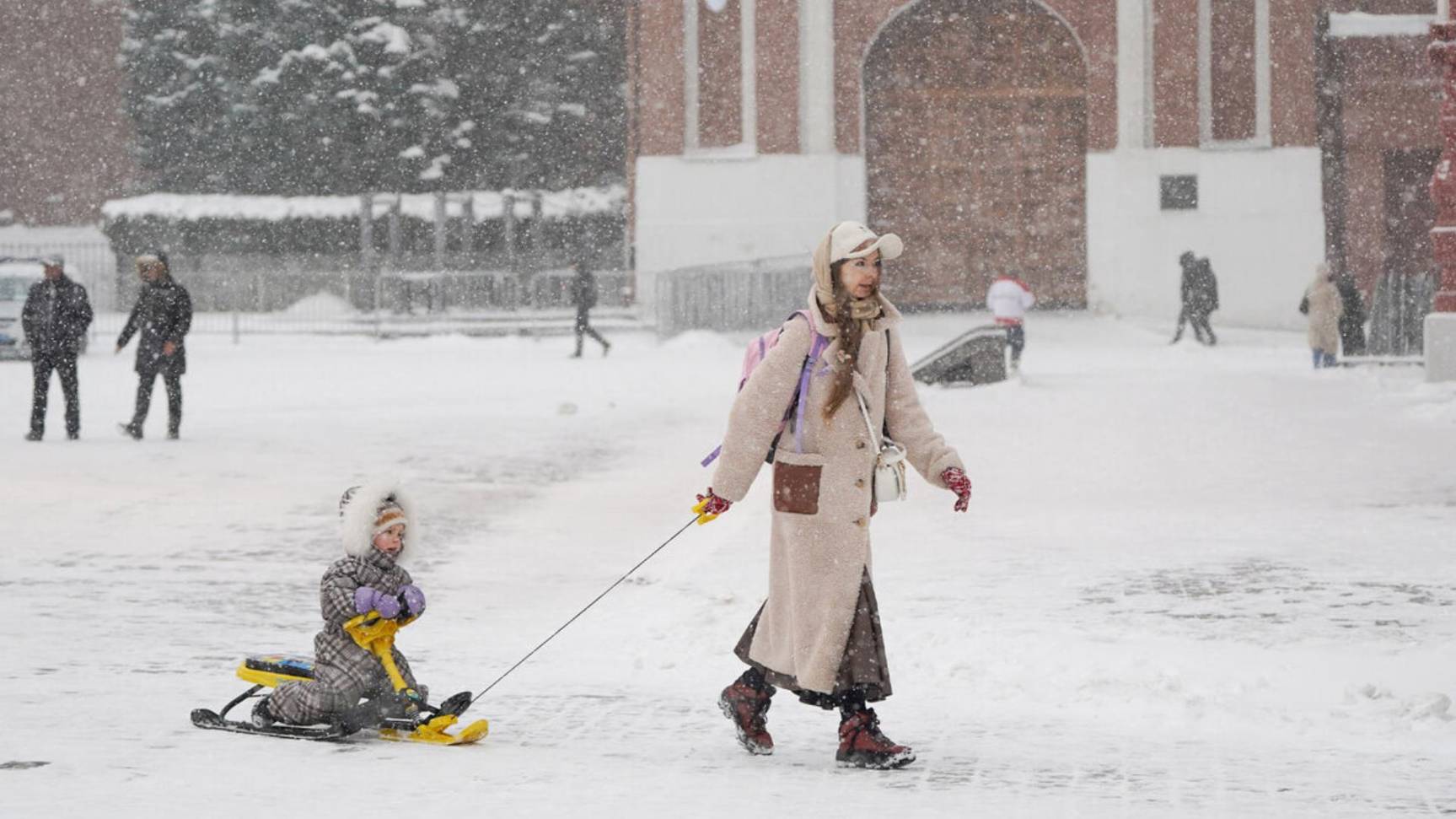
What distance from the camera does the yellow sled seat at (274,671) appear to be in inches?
→ 289

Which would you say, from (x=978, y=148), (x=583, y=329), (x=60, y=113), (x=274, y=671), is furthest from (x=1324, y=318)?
(x=60, y=113)

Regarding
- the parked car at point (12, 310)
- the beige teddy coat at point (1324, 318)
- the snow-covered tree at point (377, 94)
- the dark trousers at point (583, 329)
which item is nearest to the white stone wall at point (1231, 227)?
the dark trousers at point (583, 329)

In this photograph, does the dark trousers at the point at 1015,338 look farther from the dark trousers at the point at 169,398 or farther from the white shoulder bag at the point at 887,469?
the white shoulder bag at the point at 887,469

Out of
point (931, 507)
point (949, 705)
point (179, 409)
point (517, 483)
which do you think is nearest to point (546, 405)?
point (179, 409)

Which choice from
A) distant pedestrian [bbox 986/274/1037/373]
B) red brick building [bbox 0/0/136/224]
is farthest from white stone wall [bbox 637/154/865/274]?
red brick building [bbox 0/0/136/224]

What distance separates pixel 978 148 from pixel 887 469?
33.2 meters

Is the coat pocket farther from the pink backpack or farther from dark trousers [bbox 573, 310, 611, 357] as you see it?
dark trousers [bbox 573, 310, 611, 357]

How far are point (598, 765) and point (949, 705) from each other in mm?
1903

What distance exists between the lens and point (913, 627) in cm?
958

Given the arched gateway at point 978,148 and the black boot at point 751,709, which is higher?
the arched gateway at point 978,148

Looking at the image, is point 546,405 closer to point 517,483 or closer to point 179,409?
point 179,409

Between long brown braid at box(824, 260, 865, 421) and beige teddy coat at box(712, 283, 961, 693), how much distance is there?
0.03 metres

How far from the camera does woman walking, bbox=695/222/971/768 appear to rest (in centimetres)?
679

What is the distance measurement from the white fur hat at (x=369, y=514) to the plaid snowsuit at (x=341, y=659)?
0.20 feet
